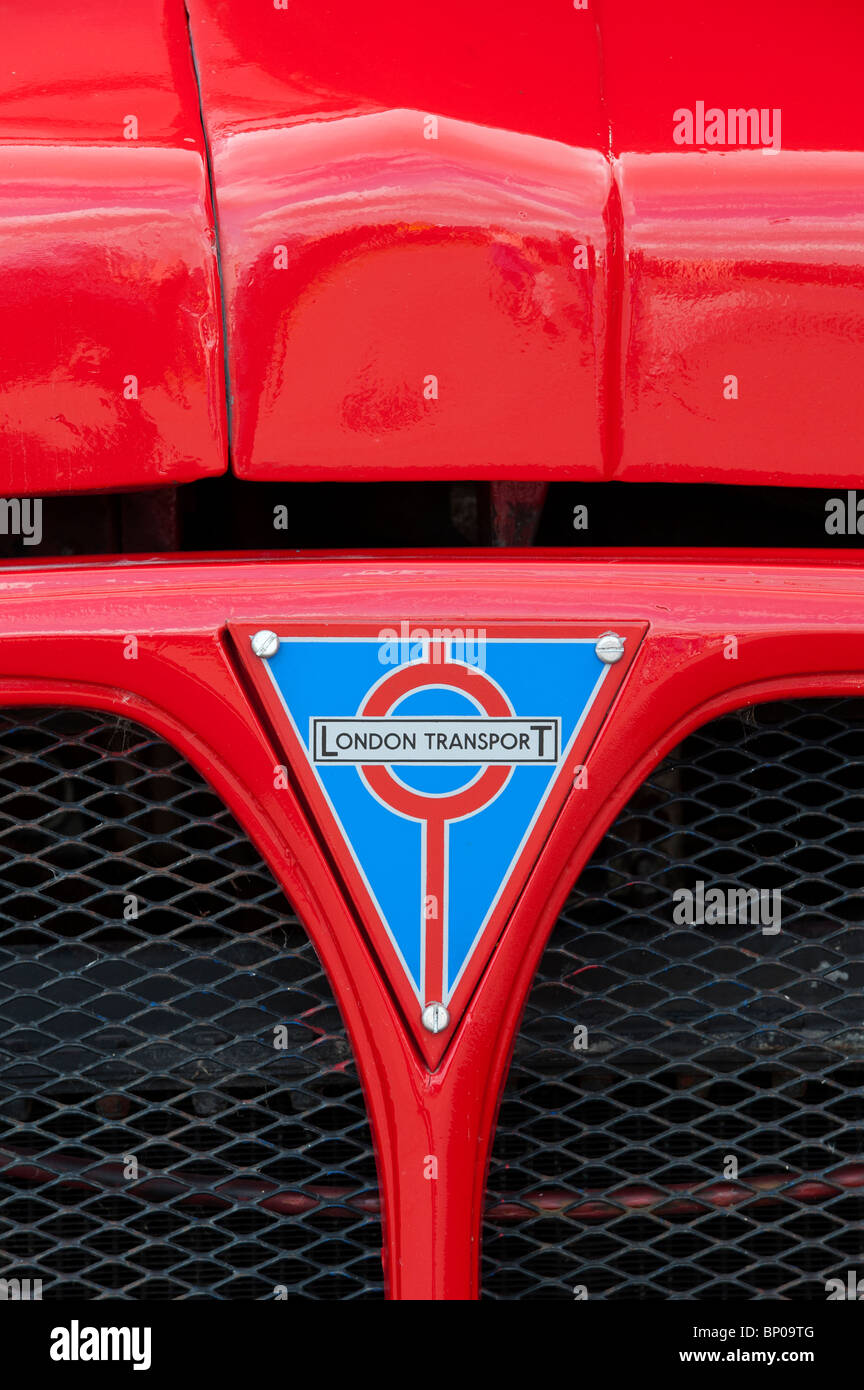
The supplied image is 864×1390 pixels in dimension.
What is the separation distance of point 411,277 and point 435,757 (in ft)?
1.41

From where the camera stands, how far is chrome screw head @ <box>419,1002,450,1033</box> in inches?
48.5

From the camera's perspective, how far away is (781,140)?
1229mm

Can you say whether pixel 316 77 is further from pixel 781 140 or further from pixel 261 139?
pixel 781 140

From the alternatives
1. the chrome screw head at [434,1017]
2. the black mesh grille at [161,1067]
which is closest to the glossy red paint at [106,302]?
the black mesh grille at [161,1067]

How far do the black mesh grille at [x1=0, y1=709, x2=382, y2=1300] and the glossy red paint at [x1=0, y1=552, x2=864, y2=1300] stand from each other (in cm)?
8

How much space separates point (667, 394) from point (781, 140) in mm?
270

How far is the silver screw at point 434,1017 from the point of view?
4.04ft

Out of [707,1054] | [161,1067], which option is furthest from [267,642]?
[707,1054]

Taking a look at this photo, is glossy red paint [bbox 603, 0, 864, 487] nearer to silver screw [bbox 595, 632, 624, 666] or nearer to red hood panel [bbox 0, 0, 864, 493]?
Answer: red hood panel [bbox 0, 0, 864, 493]

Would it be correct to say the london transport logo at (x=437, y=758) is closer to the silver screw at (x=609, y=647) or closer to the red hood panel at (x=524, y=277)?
the silver screw at (x=609, y=647)

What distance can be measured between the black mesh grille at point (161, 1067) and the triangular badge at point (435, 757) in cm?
14

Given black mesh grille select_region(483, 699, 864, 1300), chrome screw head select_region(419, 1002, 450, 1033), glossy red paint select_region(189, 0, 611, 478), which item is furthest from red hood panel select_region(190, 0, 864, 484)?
chrome screw head select_region(419, 1002, 450, 1033)

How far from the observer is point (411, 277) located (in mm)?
1160
